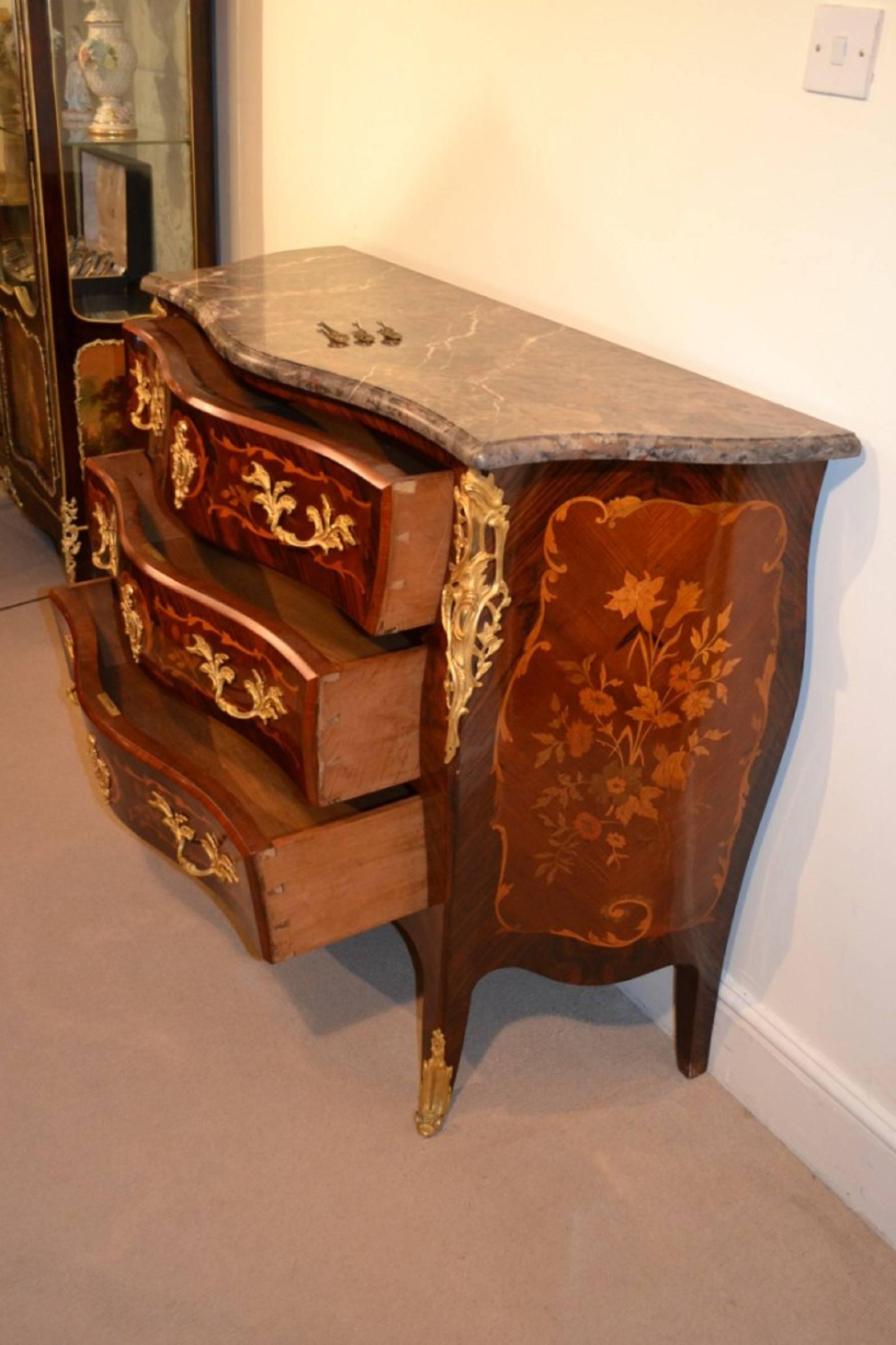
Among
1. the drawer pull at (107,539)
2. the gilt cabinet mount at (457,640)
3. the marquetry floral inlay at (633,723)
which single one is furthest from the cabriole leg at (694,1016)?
the drawer pull at (107,539)

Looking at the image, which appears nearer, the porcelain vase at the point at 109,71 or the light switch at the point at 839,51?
the light switch at the point at 839,51

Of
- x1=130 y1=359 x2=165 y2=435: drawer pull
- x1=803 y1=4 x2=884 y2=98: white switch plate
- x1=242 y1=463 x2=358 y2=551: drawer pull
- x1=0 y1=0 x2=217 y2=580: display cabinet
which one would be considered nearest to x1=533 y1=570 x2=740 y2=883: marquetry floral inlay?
x1=242 y1=463 x2=358 y2=551: drawer pull

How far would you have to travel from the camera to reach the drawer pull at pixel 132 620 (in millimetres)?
1557

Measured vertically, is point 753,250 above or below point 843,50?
below

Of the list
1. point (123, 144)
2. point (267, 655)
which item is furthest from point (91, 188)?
point (267, 655)

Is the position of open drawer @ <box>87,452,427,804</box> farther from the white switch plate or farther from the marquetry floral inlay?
the white switch plate

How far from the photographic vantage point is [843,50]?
122 centimetres

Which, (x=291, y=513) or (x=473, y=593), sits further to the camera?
(x=291, y=513)

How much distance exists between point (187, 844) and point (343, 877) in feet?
0.67

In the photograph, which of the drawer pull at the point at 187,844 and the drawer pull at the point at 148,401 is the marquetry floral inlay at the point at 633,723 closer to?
the drawer pull at the point at 187,844

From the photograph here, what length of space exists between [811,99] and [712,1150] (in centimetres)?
124

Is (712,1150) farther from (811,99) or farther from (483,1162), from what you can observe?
(811,99)

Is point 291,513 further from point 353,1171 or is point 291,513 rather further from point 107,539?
point 353,1171

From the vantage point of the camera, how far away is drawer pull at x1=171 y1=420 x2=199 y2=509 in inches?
58.2
